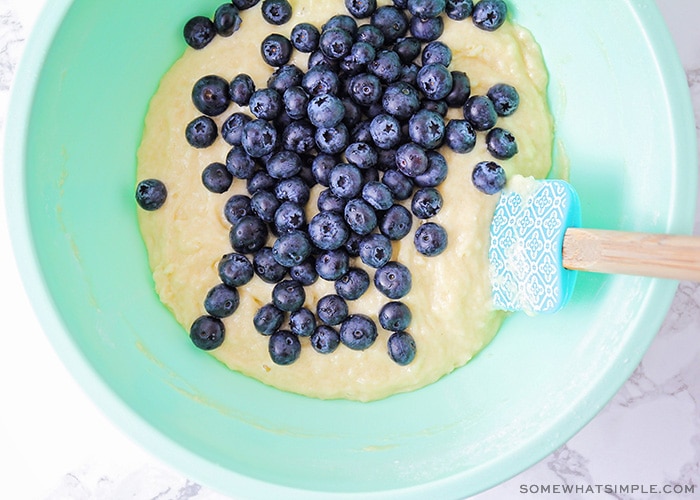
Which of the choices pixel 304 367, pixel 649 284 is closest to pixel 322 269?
pixel 304 367

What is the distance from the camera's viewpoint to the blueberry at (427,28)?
5.33ft

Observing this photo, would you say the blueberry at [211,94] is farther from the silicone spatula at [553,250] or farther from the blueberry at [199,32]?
the silicone spatula at [553,250]

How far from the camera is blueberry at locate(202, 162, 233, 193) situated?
1.66 m

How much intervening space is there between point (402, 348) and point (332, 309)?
19 cm

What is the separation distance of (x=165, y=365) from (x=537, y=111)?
1092 millimetres

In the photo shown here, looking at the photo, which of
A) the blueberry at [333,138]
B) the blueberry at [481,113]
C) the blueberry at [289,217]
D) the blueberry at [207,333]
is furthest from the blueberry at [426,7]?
the blueberry at [207,333]

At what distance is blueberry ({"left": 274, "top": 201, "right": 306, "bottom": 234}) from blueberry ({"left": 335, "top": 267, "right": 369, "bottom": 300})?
16cm

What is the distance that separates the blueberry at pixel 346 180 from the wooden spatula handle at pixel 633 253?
0.48 meters

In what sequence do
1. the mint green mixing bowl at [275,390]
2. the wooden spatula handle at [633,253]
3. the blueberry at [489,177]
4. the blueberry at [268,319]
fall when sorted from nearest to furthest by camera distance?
the wooden spatula handle at [633,253] < the mint green mixing bowl at [275,390] < the blueberry at [489,177] < the blueberry at [268,319]

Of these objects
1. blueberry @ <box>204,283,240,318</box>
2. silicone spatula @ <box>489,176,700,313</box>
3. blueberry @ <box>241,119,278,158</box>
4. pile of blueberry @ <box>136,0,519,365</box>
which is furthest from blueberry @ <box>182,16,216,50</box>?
silicone spatula @ <box>489,176,700,313</box>

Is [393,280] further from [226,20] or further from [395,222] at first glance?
[226,20]

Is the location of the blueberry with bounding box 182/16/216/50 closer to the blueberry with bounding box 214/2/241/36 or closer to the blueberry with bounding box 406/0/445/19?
the blueberry with bounding box 214/2/241/36

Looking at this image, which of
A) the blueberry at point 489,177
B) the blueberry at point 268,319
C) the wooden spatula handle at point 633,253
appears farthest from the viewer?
the blueberry at point 268,319

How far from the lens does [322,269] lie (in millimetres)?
1592
